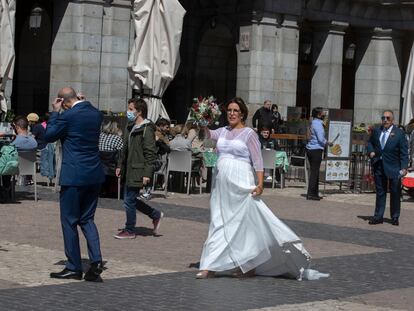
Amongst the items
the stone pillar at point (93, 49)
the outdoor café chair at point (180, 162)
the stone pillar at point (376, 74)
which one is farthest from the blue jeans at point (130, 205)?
the stone pillar at point (376, 74)

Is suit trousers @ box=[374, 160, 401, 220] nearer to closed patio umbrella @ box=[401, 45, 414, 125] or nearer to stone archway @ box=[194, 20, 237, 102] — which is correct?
closed patio umbrella @ box=[401, 45, 414, 125]

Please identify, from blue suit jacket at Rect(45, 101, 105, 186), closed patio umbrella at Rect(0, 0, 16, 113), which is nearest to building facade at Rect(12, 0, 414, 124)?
closed patio umbrella at Rect(0, 0, 16, 113)

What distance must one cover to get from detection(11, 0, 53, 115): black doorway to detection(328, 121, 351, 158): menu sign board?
936 cm

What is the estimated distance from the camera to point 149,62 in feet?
66.8

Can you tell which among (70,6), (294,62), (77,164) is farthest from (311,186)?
(77,164)

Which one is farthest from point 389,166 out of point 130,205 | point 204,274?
point 204,274

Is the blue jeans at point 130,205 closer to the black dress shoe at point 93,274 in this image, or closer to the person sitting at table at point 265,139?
the black dress shoe at point 93,274

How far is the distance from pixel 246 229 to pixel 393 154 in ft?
21.3

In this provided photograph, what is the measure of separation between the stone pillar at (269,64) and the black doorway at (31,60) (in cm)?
533

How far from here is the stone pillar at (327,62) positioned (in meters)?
30.5

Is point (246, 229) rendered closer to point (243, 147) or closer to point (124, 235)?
point (243, 147)

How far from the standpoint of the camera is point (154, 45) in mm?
20391

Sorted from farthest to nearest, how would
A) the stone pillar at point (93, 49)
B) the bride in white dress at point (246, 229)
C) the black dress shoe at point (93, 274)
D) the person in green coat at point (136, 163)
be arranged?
the stone pillar at point (93, 49), the person in green coat at point (136, 163), the bride in white dress at point (246, 229), the black dress shoe at point (93, 274)

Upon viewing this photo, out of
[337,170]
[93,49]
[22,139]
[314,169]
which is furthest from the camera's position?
[93,49]
